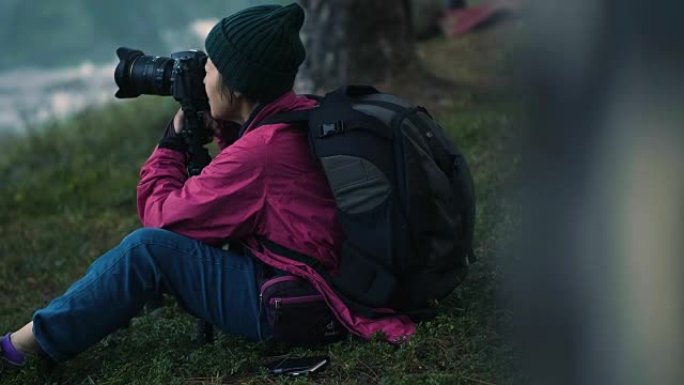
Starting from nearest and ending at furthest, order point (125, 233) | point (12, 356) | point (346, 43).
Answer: point (12, 356) < point (125, 233) < point (346, 43)

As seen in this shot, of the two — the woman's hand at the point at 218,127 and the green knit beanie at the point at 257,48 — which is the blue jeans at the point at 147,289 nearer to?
the woman's hand at the point at 218,127

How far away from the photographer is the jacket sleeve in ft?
9.73

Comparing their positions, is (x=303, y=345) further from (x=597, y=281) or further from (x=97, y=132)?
(x=97, y=132)

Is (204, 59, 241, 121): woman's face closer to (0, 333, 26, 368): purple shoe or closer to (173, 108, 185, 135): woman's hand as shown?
(173, 108, 185, 135): woman's hand

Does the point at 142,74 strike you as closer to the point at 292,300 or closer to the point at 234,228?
the point at 234,228

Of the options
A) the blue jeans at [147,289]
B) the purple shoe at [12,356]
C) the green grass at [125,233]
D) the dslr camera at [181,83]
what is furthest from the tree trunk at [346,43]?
the purple shoe at [12,356]

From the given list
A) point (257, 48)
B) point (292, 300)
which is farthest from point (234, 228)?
point (257, 48)

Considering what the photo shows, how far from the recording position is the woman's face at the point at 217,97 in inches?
123

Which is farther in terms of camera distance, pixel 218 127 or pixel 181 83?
pixel 218 127

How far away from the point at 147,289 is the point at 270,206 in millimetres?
437

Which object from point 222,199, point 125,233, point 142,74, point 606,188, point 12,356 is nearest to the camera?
point 606,188

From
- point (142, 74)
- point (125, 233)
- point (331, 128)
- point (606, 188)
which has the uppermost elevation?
point (142, 74)

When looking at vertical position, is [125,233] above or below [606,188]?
below

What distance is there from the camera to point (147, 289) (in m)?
3.06
